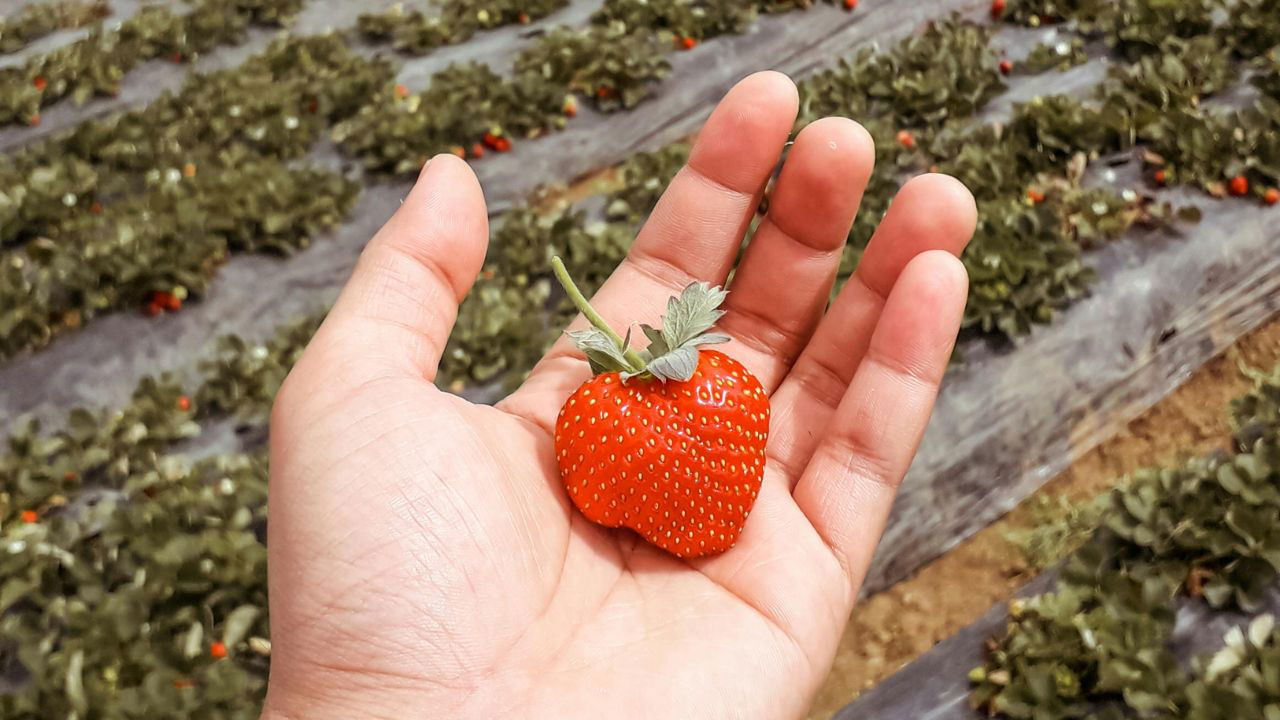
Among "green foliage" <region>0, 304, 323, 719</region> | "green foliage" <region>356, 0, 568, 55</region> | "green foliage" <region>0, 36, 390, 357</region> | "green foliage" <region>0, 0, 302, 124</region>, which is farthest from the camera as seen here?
"green foliage" <region>356, 0, 568, 55</region>

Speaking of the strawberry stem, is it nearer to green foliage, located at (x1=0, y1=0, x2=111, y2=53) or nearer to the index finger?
the index finger

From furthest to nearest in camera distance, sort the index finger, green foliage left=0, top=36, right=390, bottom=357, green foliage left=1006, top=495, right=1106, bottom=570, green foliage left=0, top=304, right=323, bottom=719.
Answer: green foliage left=0, top=36, right=390, bottom=357 < green foliage left=1006, top=495, right=1106, bottom=570 < green foliage left=0, top=304, right=323, bottom=719 < the index finger

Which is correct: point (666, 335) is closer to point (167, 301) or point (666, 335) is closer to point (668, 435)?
point (668, 435)

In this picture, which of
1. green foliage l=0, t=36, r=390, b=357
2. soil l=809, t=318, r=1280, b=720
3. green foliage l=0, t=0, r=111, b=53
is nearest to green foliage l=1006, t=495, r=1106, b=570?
soil l=809, t=318, r=1280, b=720

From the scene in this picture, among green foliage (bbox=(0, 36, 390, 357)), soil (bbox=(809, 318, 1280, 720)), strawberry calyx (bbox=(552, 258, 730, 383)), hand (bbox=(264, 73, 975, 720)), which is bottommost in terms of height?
soil (bbox=(809, 318, 1280, 720))

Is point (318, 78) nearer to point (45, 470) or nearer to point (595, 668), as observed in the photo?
point (45, 470)

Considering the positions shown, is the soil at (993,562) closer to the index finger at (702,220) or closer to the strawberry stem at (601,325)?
the index finger at (702,220)

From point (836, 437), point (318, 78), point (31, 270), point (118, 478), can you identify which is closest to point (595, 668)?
point (836, 437)
